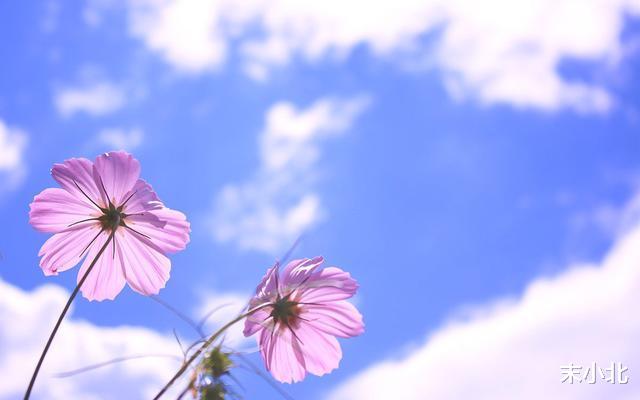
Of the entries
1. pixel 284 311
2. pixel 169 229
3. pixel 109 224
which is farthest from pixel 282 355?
pixel 109 224

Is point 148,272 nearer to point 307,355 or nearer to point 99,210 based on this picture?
point 99,210

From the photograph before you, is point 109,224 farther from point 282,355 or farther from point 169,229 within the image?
point 282,355

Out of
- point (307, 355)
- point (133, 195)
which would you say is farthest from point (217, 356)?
point (133, 195)

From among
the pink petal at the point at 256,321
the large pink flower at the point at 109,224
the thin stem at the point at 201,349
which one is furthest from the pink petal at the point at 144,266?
the thin stem at the point at 201,349

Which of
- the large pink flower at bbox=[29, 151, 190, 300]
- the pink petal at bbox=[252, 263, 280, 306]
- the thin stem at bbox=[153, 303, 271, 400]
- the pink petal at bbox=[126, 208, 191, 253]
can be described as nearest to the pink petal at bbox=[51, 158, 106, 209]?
the large pink flower at bbox=[29, 151, 190, 300]

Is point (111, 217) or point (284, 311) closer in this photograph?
point (284, 311)

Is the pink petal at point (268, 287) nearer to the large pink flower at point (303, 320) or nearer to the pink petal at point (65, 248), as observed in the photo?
the large pink flower at point (303, 320)
